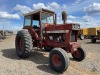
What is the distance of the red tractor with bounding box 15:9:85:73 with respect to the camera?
23.0ft

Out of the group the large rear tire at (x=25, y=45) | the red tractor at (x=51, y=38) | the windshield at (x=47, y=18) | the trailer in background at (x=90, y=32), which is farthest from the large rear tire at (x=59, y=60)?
the trailer in background at (x=90, y=32)

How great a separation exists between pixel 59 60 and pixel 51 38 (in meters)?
2.19

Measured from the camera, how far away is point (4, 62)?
26.1 ft

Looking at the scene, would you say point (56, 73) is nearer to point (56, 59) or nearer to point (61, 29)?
point (56, 59)

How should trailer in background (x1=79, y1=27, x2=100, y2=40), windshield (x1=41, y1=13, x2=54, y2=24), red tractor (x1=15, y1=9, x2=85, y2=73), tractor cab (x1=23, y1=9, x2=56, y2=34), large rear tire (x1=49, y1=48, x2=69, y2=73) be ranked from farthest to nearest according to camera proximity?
trailer in background (x1=79, y1=27, x2=100, y2=40), windshield (x1=41, y1=13, x2=54, y2=24), tractor cab (x1=23, y1=9, x2=56, y2=34), red tractor (x1=15, y1=9, x2=85, y2=73), large rear tire (x1=49, y1=48, x2=69, y2=73)

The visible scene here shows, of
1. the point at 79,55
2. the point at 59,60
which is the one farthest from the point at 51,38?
the point at 59,60

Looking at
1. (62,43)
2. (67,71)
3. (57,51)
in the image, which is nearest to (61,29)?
(62,43)

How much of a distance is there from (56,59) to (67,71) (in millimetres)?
693

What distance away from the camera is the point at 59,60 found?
6961 millimetres

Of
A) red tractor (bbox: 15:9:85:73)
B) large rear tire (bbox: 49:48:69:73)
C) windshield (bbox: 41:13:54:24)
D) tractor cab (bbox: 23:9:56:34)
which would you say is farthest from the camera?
windshield (bbox: 41:13:54:24)

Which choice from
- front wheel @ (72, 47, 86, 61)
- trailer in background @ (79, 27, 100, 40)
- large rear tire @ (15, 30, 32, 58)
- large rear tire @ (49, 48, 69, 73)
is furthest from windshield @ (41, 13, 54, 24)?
trailer in background @ (79, 27, 100, 40)

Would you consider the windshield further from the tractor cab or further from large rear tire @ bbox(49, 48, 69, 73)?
large rear tire @ bbox(49, 48, 69, 73)

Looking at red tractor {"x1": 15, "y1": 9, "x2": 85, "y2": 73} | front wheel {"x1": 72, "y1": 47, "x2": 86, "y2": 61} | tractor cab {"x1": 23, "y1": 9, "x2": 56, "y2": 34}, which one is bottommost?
front wheel {"x1": 72, "y1": 47, "x2": 86, "y2": 61}

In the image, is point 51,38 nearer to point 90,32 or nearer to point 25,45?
point 25,45
